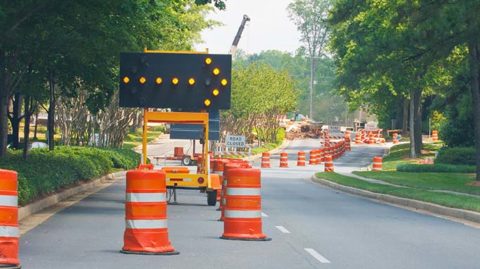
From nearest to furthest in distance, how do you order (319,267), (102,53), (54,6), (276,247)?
(319,267)
(276,247)
(54,6)
(102,53)

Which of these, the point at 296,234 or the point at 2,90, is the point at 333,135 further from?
the point at 296,234

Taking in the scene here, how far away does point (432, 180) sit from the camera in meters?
45.1

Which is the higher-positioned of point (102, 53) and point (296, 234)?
point (102, 53)

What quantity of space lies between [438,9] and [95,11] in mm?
16197

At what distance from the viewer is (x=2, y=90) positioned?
31.7 meters

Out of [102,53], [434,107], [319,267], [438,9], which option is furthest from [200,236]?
[434,107]

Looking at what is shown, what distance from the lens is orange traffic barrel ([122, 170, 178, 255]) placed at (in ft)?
48.5

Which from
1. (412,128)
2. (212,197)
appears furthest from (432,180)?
(412,128)

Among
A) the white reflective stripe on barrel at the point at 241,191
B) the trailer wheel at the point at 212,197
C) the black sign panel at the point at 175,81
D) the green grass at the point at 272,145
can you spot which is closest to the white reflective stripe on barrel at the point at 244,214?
the white reflective stripe on barrel at the point at 241,191

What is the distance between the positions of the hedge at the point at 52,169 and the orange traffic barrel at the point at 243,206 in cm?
613

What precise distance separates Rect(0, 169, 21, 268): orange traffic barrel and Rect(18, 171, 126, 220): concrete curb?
8.52 metres

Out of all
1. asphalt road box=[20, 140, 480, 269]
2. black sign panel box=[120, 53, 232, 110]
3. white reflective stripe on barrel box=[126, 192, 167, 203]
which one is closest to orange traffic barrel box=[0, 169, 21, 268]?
asphalt road box=[20, 140, 480, 269]

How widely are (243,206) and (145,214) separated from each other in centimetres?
289

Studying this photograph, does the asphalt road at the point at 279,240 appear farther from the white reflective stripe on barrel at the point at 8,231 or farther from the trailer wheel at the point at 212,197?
the white reflective stripe on barrel at the point at 8,231
